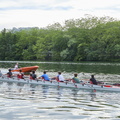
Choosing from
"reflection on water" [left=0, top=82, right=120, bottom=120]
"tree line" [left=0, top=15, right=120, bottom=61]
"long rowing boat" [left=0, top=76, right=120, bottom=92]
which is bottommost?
"reflection on water" [left=0, top=82, right=120, bottom=120]

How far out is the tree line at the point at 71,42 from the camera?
333ft

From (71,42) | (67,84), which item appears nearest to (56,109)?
(67,84)

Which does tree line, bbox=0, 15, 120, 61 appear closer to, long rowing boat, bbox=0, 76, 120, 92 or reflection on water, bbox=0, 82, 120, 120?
long rowing boat, bbox=0, 76, 120, 92

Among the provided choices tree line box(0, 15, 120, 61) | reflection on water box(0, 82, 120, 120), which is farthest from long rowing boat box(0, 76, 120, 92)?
tree line box(0, 15, 120, 61)

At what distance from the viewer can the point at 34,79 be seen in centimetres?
3441

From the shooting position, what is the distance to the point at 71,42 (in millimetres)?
107750

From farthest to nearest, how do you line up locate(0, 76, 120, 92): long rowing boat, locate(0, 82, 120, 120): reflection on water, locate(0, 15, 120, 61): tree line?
locate(0, 15, 120, 61): tree line → locate(0, 76, 120, 92): long rowing boat → locate(0, 82, 120, 120): reflection on water

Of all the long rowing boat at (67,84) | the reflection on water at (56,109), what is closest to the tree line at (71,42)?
the long rowing boat at (67,84)

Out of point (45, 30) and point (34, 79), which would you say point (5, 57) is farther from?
point (34, 79)

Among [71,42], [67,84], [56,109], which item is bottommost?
[56,109]

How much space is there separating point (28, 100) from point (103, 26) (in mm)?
92212

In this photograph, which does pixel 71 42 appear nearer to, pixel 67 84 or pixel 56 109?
pixel 67 84

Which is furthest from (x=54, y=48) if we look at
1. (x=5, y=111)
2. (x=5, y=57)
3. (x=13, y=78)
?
(x=5, y=111)

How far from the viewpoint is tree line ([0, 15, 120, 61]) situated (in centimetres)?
10144
